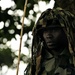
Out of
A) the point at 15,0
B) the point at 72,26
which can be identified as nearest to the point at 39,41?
the point at 72,26

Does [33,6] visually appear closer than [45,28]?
No

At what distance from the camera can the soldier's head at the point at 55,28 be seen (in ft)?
11.8

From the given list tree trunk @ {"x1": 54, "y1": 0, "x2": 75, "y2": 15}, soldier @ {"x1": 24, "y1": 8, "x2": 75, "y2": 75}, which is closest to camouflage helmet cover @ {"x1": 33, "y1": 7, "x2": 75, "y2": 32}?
soldier @ {"x1": 24, "y1": 8, "x2": 75, "y2": 75}

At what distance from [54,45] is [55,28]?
16cm

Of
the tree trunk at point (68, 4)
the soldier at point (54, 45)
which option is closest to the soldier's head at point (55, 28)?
the soldier at point (54, 45)

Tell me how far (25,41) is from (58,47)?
4.31m

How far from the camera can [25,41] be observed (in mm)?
7918

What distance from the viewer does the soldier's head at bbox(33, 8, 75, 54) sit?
3598 mm

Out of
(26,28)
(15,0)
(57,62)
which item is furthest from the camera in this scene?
(26,28)

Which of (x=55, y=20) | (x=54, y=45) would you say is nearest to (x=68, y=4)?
(x=55, y=20)

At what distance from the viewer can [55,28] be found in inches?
144

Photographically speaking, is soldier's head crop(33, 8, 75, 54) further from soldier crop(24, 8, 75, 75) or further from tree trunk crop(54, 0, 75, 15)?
tree trunk crop(54, 0, 75, 15)

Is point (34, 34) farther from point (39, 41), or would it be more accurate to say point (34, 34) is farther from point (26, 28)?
point (26, 28)

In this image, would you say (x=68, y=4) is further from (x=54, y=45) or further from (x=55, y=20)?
(x=54, y=45)
